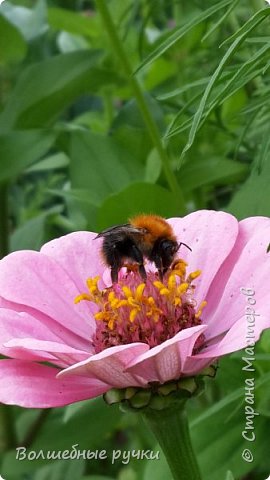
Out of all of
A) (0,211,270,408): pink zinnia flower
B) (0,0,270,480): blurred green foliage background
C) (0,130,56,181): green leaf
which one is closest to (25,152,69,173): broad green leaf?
(0,0,270,480): blurred green foliage background

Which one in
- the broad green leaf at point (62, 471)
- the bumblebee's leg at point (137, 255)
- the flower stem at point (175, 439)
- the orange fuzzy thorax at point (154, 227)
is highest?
Result: the orange fuzzy thorax at point (154, 227)

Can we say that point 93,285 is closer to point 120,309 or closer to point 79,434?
point 120,309

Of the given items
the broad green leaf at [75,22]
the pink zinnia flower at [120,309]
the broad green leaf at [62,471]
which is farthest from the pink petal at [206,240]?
the broad green leaf at [75,22]

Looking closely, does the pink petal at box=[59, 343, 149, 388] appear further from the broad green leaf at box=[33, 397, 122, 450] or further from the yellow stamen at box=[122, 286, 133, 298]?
the broad green leaf at box=[33, 397, 122, 450]

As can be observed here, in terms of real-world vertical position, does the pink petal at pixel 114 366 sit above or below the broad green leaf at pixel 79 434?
above

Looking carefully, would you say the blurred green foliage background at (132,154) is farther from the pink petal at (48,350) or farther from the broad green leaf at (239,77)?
the pink petal at (48,350)

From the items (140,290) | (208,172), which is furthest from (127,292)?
(208,172)

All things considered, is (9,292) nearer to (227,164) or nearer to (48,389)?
(48,389)
